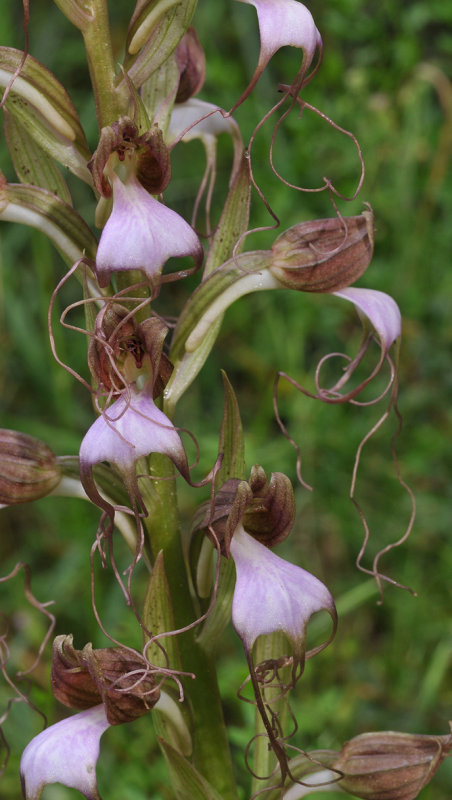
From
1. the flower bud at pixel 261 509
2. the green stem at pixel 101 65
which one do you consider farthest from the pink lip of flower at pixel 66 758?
the green stem at pixel 101 65

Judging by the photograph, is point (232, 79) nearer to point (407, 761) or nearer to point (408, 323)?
point (408, 323)

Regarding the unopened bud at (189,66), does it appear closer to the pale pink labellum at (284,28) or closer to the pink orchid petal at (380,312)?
the pale pink labellum at (284,28)

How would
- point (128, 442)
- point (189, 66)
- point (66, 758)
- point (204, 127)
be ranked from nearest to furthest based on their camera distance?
point (128, 442) < point (66, 758) < point (189, 66) < point (204, 127)

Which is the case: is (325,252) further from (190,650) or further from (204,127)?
(190,650)

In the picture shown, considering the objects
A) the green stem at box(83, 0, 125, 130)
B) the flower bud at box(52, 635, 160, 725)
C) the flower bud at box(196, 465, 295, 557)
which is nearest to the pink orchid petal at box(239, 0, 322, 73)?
the green stem at box(83, 0, 125, 130)

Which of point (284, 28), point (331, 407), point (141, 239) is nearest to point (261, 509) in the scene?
point (141, 239)

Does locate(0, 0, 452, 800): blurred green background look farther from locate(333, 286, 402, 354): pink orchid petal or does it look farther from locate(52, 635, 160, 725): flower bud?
locate(333, 286, 402, 354): pink orchid petal
